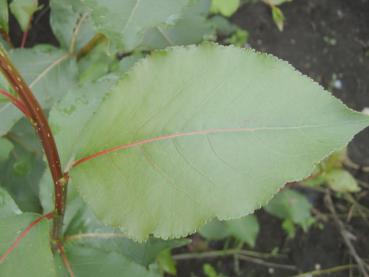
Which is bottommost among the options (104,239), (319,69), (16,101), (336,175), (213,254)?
(213,254)

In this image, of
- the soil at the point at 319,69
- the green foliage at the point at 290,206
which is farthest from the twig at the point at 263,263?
the green foliage at the point at 290,206

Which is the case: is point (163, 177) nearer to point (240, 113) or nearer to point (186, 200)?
point (186, 200)

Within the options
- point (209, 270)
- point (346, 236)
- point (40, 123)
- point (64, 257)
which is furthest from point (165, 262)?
point (40, 123)

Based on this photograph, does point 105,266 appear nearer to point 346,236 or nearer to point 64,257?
point 64,257

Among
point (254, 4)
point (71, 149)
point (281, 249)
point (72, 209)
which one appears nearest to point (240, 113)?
point (71, 149)

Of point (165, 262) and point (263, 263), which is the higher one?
point (165, 262)

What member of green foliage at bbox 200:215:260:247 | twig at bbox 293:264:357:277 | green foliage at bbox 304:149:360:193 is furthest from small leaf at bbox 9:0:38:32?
twig at bbox 293:264:357:277

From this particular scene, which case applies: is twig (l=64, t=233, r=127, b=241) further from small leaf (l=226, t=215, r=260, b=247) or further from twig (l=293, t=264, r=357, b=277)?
twig (l=293, t=264, r=357, b=277)
